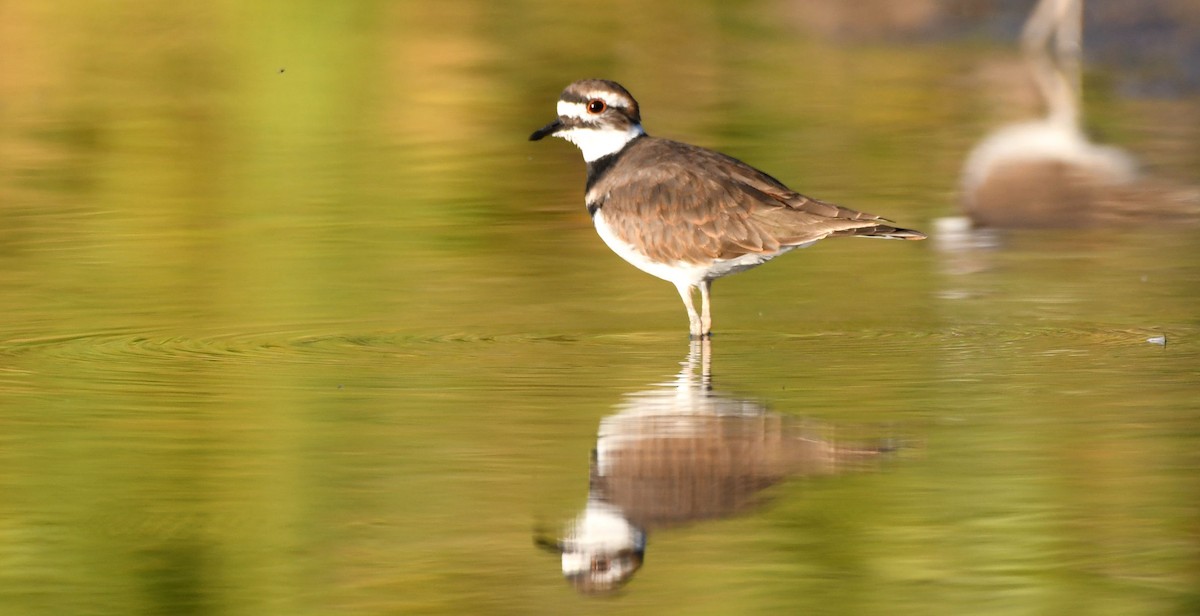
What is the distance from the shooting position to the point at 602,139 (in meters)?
11.1

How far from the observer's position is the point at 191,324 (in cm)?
1081

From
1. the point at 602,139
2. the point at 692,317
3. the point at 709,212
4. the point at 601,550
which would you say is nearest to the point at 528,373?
the point at 692,317

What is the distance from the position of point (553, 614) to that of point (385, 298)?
17.6ft

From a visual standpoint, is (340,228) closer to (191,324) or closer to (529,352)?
(191,324)

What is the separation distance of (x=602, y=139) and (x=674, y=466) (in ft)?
11.8

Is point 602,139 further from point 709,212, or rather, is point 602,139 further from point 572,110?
point 709,212

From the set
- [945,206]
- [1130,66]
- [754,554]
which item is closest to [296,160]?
[945,206]

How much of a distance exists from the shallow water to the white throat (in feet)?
2.46

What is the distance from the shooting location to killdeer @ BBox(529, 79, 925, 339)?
33.7 feet

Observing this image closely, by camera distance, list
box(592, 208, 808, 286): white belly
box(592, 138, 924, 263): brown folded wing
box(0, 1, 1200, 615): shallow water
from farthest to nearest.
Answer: box(592, 208, 808, 286): white belly → box(592, 138, 924, 263): brown folded wing → box(0, 1, 1200, 615): shallow water

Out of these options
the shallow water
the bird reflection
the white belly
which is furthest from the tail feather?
the bird reflection

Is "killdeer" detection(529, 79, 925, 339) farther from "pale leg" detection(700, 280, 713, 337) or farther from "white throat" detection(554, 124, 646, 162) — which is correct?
"white throat" detection(554, 124, 646, 162)

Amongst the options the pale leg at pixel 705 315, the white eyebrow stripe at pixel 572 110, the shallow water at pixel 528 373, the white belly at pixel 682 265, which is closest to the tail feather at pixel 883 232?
the white belly at pixel 682 265

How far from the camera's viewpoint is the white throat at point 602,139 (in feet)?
36.4
